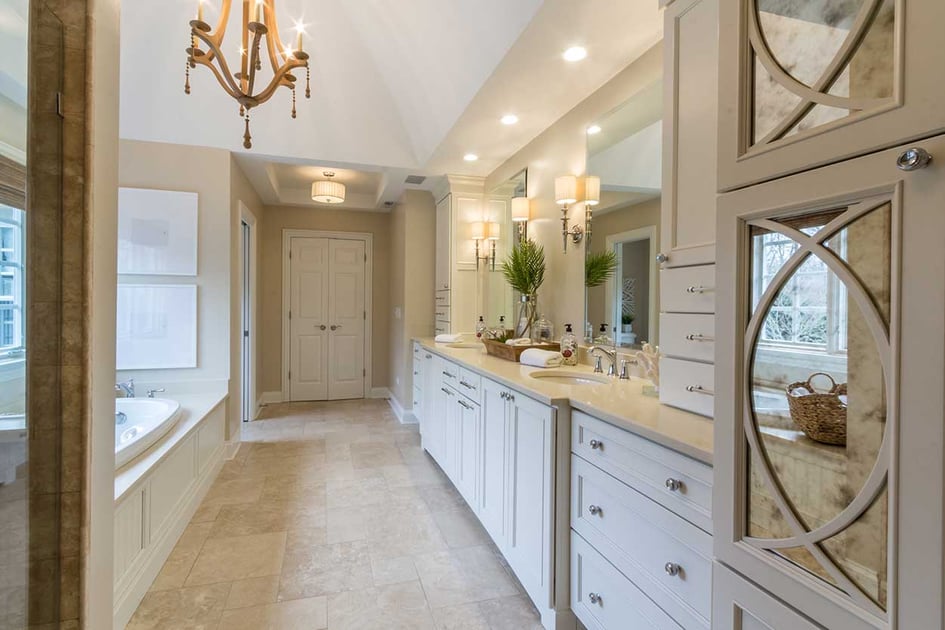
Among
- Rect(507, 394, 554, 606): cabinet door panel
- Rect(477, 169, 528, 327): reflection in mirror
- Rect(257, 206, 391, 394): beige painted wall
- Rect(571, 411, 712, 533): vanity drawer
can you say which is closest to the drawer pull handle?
Rect(571, 411, 712, 533): vanity drawer

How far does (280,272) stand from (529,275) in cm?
388

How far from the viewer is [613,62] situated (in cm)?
219

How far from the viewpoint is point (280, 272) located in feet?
18.8

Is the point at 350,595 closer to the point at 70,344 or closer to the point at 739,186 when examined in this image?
the point at 70,344

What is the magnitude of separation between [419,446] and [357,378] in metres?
2.29

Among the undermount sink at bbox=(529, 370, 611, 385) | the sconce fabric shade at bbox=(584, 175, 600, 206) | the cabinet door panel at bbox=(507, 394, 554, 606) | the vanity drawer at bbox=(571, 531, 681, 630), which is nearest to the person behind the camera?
the vanity drawer at bbox=(571, 531, 681, 630)

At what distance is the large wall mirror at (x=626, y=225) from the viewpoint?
2029 mm

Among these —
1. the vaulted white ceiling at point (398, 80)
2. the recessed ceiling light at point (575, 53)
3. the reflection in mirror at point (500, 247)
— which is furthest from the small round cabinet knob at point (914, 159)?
the reflection in mirror at point (500, 247)

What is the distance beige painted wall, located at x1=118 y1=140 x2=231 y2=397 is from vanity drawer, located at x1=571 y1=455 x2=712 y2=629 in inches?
119

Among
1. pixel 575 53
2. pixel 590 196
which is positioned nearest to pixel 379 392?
pixel 590 196

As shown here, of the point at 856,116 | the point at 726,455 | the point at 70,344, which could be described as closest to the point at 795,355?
the point at 726,455

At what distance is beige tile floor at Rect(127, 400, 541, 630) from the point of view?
6.04 feet

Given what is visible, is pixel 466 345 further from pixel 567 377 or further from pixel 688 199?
pixel 688 199

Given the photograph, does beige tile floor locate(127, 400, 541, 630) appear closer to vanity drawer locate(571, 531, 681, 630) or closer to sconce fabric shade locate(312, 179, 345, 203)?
vanity drawer locate(571, 531, 681, 630)
